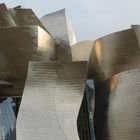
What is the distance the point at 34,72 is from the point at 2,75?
4.53ft

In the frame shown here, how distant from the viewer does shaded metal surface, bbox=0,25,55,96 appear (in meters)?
16.1

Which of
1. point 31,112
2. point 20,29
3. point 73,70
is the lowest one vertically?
point 31,112

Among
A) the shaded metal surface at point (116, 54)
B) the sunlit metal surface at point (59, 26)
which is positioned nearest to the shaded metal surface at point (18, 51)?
the sunlit metal surface at point (59, 26)

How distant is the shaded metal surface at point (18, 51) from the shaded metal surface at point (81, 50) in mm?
2098

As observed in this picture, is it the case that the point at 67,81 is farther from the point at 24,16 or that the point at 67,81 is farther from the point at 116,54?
the point at 24,16

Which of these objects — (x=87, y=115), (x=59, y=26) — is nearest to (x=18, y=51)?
(x=87, y=115)

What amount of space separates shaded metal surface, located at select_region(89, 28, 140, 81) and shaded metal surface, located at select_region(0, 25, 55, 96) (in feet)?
6.65

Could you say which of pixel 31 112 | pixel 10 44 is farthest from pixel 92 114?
pixel 10 44

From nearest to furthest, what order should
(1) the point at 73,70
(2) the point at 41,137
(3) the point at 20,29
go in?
(2) the point at 41,137 → (1) the point at 73,70 → (3) the point at 20,29

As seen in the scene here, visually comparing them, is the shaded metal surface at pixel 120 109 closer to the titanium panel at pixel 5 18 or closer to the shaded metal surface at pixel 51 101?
the shaded metal surface at pixel 51 101

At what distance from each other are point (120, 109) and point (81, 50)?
13.7 feet

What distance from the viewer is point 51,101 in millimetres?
14945

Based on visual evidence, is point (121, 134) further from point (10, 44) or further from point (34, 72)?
point (10, 44)

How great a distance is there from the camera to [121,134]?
49.3ft
